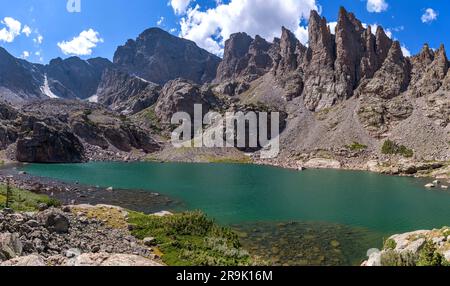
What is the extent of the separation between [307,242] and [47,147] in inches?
6243

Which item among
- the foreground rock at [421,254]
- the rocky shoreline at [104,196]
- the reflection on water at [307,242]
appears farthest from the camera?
the rocky shoreline at [104,196]

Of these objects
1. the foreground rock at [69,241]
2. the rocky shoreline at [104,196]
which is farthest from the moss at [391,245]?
the rocky shoreline at [104,196]

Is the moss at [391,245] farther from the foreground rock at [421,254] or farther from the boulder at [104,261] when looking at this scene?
the boulder at [104,261]

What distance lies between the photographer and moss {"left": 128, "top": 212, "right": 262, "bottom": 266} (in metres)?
32.2

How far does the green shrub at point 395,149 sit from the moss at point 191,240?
492 ft

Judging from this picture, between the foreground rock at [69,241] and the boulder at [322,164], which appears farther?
the boulder at [322,164]

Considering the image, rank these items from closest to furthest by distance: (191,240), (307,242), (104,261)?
(104,261) → (191,240) → (307,242)

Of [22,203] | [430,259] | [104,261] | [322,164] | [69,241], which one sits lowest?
[69,241]

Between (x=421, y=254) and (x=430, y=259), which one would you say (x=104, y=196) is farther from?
(x=430, y=259)

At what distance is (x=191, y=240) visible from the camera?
128 ft

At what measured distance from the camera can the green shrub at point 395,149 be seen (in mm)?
170875

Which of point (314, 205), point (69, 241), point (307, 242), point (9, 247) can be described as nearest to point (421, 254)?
point (307, 242)

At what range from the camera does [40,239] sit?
29.3 m

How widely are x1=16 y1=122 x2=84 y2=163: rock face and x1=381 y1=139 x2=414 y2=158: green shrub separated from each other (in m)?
145
